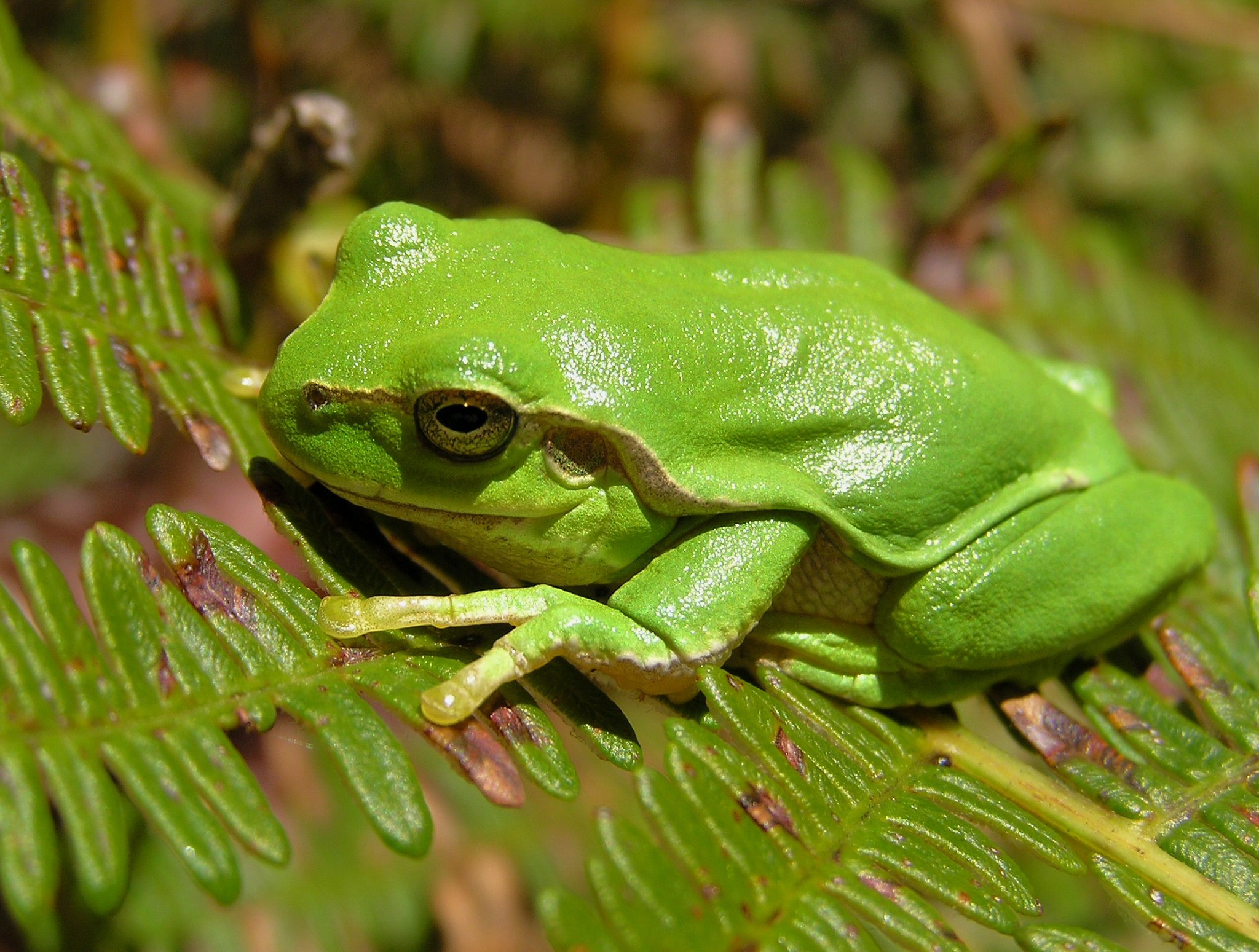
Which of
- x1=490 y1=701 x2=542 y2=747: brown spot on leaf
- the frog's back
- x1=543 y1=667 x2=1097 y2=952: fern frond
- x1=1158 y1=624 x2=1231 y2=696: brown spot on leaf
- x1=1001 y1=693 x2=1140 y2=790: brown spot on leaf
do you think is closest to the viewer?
x1=543 y1=667 x2=1097 y2=952: fern frond

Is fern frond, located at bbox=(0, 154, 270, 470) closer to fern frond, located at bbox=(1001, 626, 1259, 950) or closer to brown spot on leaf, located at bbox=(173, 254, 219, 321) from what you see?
brown spot on leaf, located at bbox=(173, 254, 219, 321)

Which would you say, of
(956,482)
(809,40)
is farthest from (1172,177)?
(956,482)

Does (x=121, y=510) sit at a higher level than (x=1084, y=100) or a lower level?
lower

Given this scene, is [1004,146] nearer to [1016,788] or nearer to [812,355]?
[812,355]

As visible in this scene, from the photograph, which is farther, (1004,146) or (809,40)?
(809,40)

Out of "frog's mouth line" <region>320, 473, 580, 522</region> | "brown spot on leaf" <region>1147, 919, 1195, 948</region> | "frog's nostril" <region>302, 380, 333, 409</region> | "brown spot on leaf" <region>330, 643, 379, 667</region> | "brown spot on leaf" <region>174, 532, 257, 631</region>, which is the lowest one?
"brown spot on leaf" <region>330, 643, 379, 667</region>

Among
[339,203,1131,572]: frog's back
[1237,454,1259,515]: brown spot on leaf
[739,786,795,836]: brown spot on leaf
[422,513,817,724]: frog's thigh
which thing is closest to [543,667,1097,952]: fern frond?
[739,786,795,836]: brown spot on leaf

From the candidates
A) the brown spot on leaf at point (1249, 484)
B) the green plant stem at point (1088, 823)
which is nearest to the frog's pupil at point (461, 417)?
the green plant stem at point (1088, 823)
